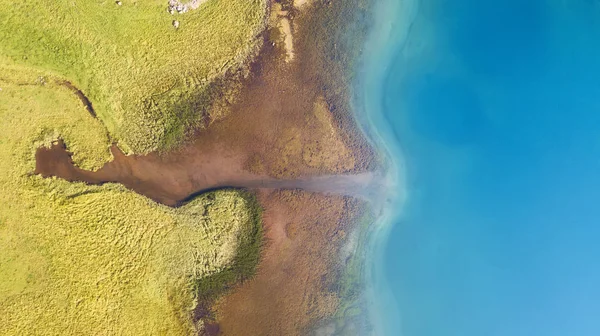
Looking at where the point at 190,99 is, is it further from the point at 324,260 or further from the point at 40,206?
the point at 324,260

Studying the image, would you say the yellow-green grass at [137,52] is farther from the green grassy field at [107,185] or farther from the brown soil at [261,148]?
the brown soil at [261,148]

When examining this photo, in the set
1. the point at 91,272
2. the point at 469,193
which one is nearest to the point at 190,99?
the point at 91,272

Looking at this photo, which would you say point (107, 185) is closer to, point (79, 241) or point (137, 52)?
point (79, 241)

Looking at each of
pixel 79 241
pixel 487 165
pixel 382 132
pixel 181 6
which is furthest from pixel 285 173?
pixel 487 165

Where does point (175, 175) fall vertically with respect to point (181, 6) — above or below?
below

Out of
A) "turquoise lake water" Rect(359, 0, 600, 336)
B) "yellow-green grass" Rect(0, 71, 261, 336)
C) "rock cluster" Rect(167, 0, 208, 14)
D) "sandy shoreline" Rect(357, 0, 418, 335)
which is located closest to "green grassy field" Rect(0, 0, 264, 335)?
"yellow-green grass" Rect(0, 71, 261, 336)

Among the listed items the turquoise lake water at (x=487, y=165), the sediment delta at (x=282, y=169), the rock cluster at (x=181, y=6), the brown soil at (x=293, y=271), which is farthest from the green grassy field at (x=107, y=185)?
the turquoise lake water at (x=487, y=165)
